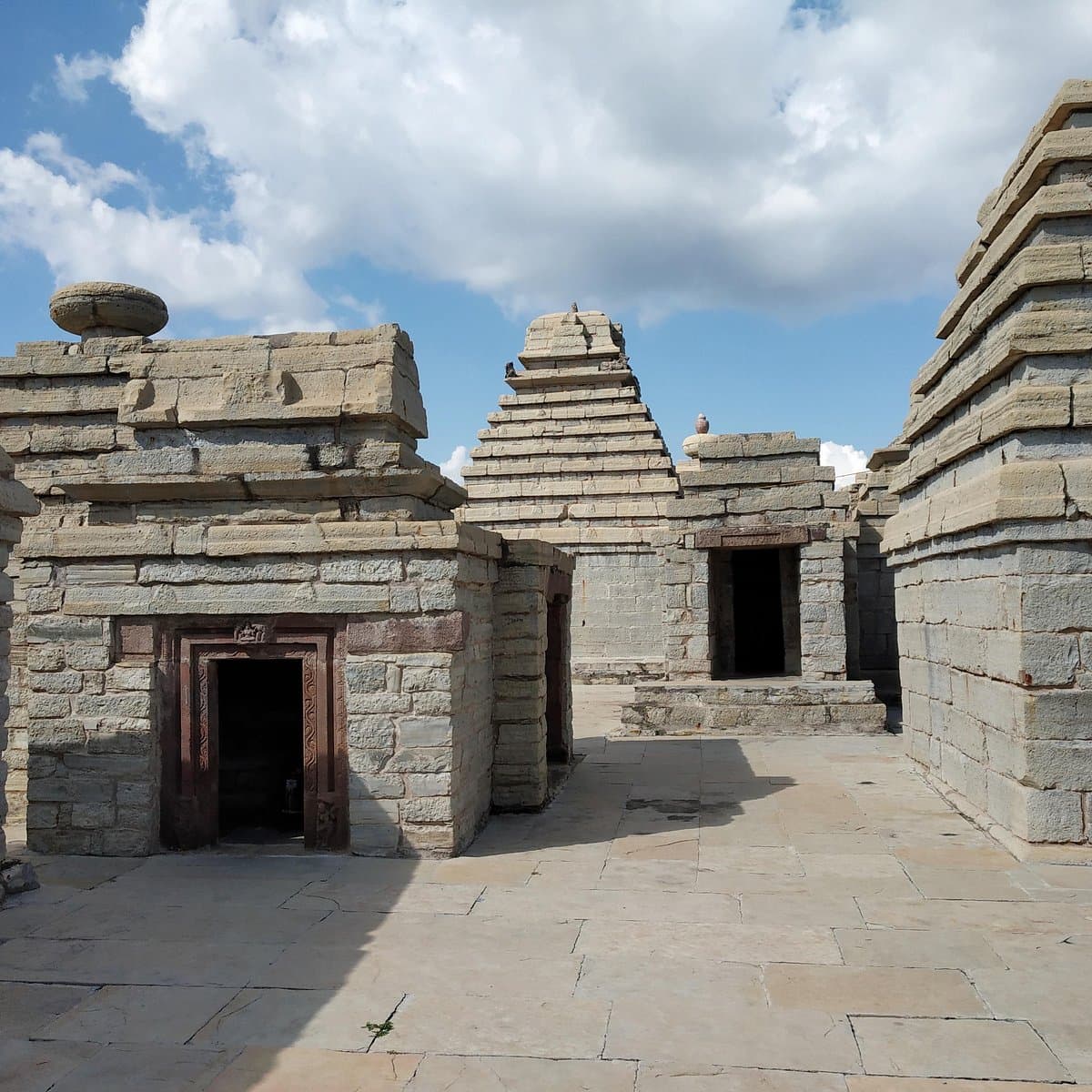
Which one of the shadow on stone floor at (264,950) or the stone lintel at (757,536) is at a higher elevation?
the stone lintel at (757,536)

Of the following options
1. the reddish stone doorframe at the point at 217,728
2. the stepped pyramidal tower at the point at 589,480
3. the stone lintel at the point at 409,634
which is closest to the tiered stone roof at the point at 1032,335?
the stone lintel at the point at 409,634

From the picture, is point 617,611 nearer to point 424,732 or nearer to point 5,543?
point 424,732

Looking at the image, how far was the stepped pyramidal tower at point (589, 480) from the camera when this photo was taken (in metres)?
19.6

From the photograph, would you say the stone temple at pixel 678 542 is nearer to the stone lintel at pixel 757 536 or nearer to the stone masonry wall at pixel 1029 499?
the stone lintel at pixel 757 536

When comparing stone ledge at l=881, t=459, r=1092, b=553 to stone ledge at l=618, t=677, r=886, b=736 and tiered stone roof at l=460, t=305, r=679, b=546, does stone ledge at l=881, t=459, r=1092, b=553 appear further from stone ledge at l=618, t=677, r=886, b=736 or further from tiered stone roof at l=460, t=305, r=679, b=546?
tiered stone roof at l=460, t=305, r=679, b=546

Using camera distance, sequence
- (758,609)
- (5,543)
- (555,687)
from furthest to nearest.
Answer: (758,609), (555,687), (5,543)

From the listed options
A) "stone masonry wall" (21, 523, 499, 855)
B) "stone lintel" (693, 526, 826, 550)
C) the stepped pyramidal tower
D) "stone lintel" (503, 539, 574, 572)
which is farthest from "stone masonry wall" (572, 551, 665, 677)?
"stone masonry wall" (21, 523, 499, 855)

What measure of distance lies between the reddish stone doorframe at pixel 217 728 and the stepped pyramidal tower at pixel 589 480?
11.5 metres

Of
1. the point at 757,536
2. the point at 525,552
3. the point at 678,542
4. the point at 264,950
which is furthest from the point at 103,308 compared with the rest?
the point at 757,536

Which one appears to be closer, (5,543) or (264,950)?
(264,950)

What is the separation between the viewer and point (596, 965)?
200 inches

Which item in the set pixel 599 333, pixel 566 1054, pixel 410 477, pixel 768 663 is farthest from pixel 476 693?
pixel 599 333

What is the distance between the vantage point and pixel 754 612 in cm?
1872

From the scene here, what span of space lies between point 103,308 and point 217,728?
4810 mm
